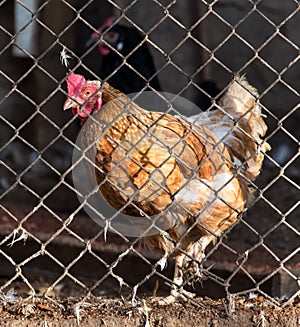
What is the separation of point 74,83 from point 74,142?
332 cm

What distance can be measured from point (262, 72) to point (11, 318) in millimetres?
6263

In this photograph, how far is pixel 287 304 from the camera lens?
2.80 meters

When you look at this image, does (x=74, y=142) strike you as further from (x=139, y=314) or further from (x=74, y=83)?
(x=139, y=314)

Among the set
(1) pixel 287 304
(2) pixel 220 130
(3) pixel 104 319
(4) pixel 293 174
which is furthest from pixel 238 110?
(4) pixel 293 174

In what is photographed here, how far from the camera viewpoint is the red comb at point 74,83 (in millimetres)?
3111

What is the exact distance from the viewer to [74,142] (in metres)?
6.42

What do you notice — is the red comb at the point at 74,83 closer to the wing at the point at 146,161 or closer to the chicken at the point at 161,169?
the chicken at the point at 161,169

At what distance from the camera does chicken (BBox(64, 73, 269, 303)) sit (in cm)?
305

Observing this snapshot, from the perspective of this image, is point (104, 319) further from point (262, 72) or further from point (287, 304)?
point (262, 72)

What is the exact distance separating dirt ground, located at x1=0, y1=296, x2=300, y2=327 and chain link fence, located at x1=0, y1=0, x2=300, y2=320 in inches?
5.4

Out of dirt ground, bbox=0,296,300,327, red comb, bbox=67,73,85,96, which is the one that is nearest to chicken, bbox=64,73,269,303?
red comb, bbox=67,73,85,96

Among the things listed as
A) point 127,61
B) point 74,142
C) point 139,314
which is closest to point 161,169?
point 139,314

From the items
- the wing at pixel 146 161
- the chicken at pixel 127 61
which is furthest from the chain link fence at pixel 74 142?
the wing at pixel 146 161

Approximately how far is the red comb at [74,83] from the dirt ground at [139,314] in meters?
0.96
